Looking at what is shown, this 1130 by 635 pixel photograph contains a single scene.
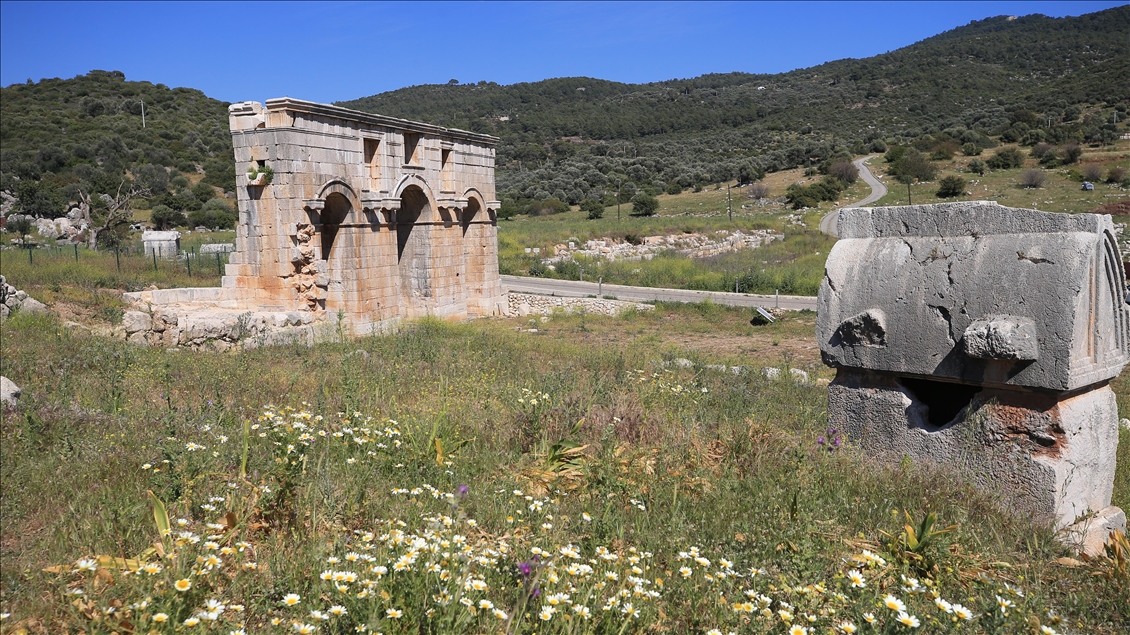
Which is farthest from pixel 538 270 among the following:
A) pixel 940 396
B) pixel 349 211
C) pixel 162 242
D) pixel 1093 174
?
pixel 1093 174

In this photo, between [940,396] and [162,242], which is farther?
[162,242]

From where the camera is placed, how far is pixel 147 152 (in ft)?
142

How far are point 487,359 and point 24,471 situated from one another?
629cm

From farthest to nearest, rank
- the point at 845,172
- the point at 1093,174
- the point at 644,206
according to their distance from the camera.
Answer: the point at 845,172
the point at 644,206
the point at 1093,174

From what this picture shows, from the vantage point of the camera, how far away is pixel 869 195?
4450cm

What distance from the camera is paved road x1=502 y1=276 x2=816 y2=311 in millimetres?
22812

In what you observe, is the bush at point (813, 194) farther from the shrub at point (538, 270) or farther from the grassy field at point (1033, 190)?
the shrub at point (538, 270)

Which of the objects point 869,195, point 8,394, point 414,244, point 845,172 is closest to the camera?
point 8,394

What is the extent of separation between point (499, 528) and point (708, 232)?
34.9m

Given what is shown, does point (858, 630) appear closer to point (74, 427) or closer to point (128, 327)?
point (74, 427)

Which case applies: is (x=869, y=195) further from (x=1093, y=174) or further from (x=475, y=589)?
(x=475, y=589)

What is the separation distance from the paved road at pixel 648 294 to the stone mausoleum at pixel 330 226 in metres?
6.16

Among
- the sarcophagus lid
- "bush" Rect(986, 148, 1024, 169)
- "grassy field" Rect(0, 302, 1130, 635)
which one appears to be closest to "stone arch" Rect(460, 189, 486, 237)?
"grassy field" Rect(0, 302, 1130, 635)

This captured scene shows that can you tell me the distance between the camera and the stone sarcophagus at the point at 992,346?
425cm
